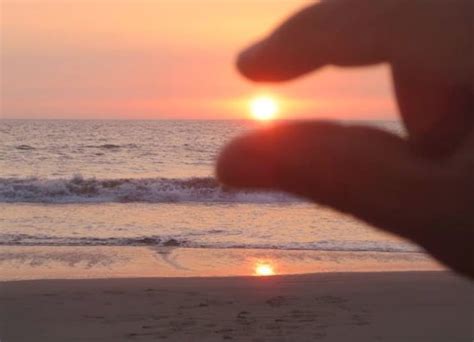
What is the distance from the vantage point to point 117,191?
865 inches

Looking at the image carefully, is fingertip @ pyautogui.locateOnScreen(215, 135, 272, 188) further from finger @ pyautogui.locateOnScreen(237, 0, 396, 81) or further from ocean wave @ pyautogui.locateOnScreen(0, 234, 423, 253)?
ocean wave @ pyautogui.locateOnScreen(0, 234, 423, 253)

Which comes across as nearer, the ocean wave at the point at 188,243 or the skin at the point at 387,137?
the skin at the point at 387,137

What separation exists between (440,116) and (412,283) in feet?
33.3

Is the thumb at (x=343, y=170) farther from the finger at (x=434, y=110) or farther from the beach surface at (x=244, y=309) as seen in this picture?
the beach surface at (x=244, y=309)

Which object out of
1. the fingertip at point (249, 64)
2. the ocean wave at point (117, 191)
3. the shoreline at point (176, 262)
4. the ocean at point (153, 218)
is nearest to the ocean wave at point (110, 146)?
the ocean at point (153, 218)

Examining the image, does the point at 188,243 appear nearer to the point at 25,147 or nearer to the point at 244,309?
the point at 244,309

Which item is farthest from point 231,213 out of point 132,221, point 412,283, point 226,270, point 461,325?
point 461,325

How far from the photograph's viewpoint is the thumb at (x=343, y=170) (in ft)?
2.51

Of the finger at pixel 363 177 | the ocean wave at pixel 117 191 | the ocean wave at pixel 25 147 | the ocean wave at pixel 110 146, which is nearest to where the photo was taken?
the finger at pixel 363 177

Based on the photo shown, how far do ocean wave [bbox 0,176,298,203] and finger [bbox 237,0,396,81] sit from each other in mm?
18705

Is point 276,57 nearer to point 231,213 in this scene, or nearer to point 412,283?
point 412,283

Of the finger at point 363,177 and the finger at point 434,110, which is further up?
the finger at point 434,110

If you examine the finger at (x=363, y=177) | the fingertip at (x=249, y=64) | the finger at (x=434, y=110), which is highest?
the fingertip at (x=249, y=64)

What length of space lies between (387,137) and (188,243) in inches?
528
